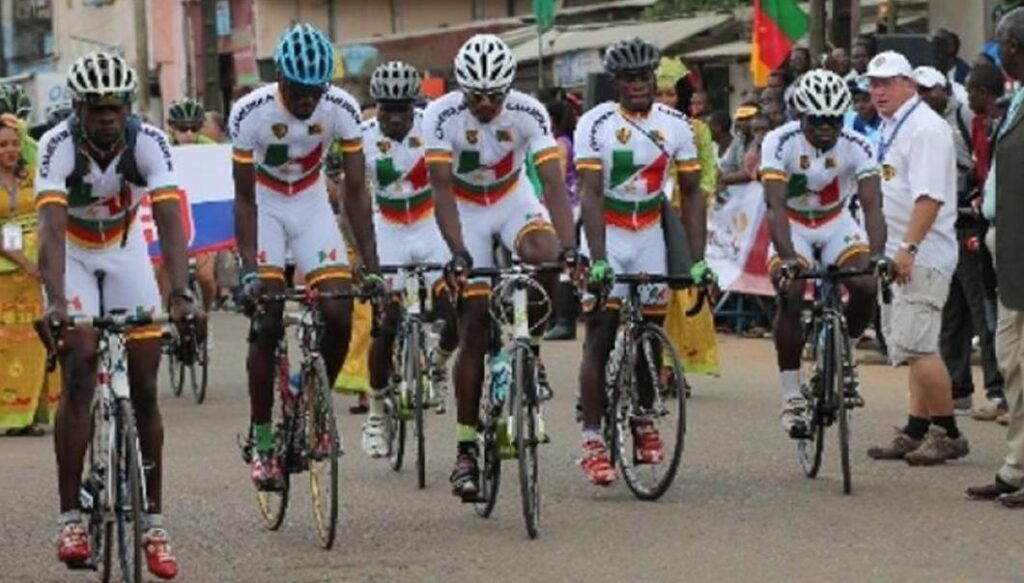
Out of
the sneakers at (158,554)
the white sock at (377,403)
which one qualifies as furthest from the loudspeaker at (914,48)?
the sneakers at (158,554)

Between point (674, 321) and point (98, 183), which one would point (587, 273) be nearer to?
point (98, 183)

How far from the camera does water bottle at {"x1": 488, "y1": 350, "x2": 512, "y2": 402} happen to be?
1288cm

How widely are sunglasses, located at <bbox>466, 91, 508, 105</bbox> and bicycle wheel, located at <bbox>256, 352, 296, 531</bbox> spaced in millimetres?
1523

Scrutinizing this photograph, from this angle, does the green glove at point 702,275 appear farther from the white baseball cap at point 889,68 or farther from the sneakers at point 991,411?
the sneakers at point 991,411

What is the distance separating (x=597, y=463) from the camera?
45.9 feet

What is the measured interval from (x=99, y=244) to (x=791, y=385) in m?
4.40

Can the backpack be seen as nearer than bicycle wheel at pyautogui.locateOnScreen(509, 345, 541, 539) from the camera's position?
Yes

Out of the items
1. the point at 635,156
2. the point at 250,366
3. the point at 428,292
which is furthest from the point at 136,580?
the point at 428,292

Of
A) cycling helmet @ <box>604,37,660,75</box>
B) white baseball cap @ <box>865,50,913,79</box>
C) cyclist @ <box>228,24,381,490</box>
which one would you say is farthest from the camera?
white baseball cap @ <box>865,50,913,79</box>

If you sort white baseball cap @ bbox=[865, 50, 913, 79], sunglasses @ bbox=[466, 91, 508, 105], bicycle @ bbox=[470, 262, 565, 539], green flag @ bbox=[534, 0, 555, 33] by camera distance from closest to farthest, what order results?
bicycle @ bbox=[470, 262, 565, 539] < sunglasses @ bbox=[466, 91, 508, 105] < white baseball cap @ bbox=[865, 50, 913, 79] < green flag @ bbox=[534, 0, 555, 33]

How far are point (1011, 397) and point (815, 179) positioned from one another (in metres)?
1.73

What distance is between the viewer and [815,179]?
14.5 metres

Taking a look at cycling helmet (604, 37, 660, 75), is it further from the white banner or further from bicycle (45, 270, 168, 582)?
the white banner

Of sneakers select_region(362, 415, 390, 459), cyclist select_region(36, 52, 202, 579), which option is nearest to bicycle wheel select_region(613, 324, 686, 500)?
sneakers select_region(362, 415, 390, 459)
